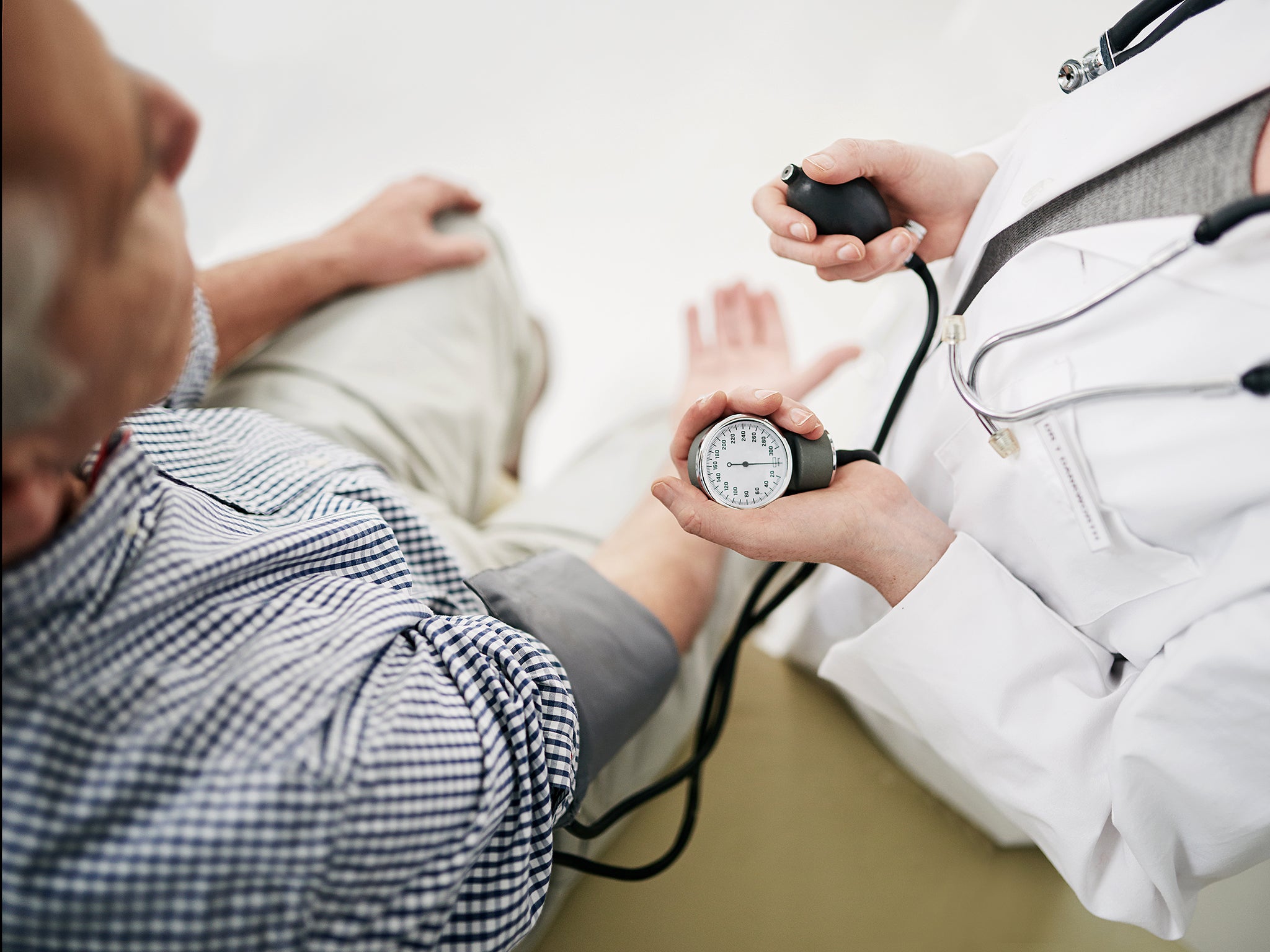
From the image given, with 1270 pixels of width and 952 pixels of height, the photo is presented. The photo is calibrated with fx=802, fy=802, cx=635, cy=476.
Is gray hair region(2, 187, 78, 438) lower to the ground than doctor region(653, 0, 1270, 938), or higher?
higher

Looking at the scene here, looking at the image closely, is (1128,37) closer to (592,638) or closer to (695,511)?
(695,511)

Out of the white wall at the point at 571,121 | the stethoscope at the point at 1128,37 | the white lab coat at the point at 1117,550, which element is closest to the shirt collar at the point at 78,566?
the white lab coat at the point at 1117,550

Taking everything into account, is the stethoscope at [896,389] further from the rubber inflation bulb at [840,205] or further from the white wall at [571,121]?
the white wall at [571,121]

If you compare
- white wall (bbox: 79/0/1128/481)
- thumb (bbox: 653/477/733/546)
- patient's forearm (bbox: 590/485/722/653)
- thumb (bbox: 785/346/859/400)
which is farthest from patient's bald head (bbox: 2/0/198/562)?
white wall (bbox: 79/0/1128/481)

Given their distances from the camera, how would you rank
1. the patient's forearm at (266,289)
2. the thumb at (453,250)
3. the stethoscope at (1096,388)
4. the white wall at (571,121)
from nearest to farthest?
the stethoscope at (1096,388) → the patient's forearm at (266,289) → the thumb at (453,250) → the white wall at (571,121)

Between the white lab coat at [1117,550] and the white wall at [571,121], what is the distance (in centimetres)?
56

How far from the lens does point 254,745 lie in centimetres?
42

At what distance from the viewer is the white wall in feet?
3.98

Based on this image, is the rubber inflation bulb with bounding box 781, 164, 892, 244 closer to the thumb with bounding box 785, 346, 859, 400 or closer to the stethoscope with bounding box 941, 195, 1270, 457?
the stethoscope with bounding box 941, 195, 1270, 457

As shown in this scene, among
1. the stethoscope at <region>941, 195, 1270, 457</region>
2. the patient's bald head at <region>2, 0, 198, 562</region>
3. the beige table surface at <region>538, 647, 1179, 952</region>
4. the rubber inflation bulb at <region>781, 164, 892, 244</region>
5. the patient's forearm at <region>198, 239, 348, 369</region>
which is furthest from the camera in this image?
the patient's forearm at <region>198, 239, 348, 369</region>

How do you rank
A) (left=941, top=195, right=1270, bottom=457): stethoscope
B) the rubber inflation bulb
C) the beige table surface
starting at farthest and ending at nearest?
the beige table surface, the rubber inflation bulb, (left=941, top=195, right=1270, bottom=457): stethoscope

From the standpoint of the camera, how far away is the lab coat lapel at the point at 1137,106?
51 centimetres

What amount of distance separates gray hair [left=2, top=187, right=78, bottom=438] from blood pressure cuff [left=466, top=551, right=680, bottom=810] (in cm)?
35

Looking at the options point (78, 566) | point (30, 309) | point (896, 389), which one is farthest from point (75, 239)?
point (896, 389)
